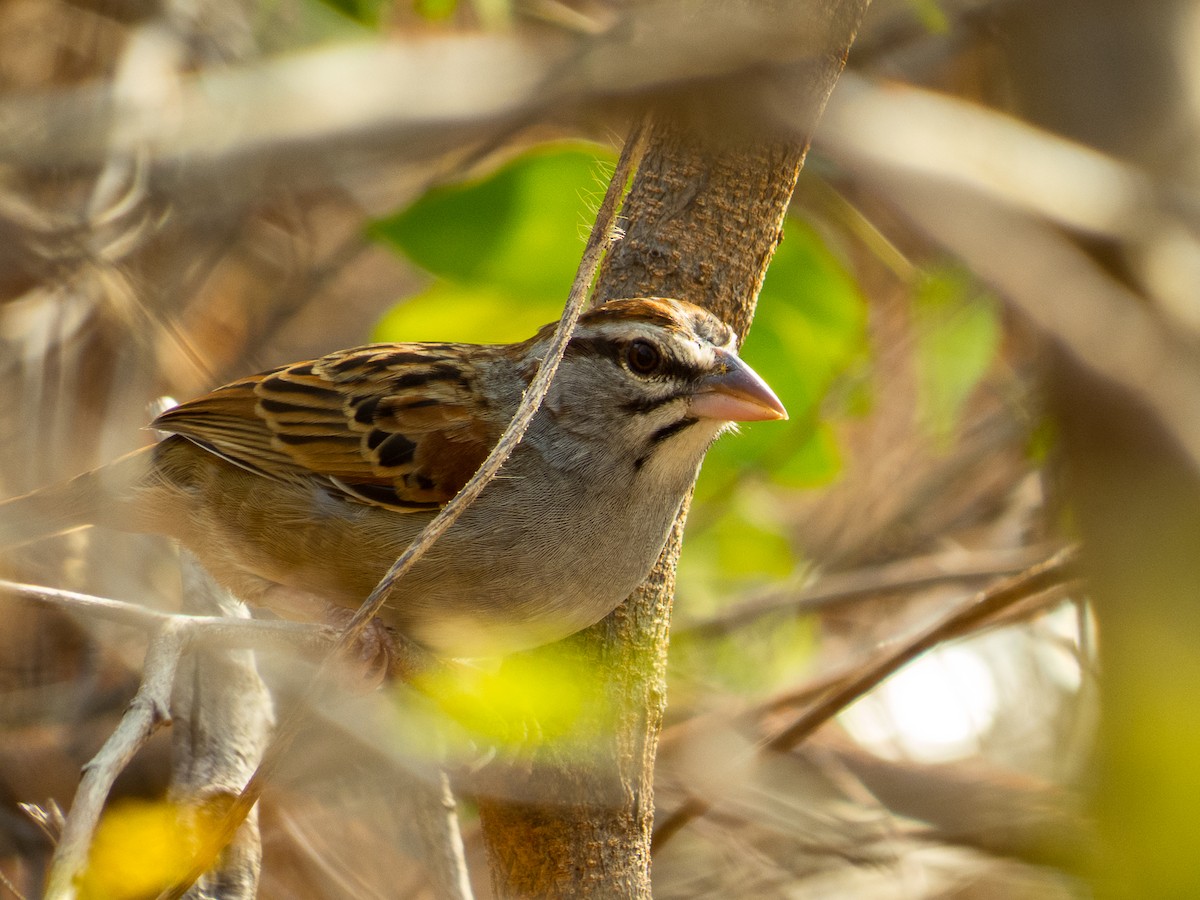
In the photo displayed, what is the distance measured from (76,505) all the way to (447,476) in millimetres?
1080

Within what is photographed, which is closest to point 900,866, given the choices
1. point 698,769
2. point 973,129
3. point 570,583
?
point 698,769

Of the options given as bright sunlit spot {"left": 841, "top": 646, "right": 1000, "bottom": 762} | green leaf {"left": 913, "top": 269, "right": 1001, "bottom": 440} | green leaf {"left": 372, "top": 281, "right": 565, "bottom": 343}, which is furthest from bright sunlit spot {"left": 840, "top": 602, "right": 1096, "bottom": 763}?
green leaf {"left": 372, "top": 281, "right": 565, "bottom": 343}

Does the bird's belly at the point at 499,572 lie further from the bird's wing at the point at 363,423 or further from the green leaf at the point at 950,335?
the green leaf at the point at 950,335

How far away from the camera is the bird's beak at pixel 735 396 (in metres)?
3.01

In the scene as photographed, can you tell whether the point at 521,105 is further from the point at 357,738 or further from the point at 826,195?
the point at 826,195

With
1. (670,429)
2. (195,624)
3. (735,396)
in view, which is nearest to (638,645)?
(670,429)

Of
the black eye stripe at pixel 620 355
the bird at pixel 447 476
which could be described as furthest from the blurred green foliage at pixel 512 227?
the black eye stripe at pixel 620 355

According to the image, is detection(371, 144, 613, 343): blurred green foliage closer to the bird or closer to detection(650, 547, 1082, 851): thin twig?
the bird

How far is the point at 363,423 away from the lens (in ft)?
11.4

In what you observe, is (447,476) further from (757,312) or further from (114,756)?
(114,756)

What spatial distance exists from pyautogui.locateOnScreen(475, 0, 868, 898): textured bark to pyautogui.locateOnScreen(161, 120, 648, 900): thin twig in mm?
604

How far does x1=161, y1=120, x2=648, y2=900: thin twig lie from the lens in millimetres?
1864

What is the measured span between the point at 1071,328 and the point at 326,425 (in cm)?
295

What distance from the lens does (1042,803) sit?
2.22m
